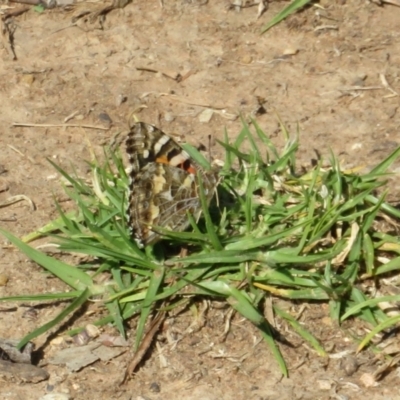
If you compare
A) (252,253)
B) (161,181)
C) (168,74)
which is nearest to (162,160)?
(161,181)

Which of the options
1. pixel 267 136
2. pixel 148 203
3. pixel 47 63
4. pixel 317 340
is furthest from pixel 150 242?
pixel 47 63

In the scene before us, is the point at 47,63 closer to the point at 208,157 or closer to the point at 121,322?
the point at 208,157

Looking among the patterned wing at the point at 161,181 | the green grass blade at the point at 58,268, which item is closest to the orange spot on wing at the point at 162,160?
the patterned wing at the point at 161,181

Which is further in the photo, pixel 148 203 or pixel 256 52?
pixel 256 52

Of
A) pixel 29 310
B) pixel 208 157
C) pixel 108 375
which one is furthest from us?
pixel 208 157

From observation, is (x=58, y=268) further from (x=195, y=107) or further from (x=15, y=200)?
(x=195, y=107)

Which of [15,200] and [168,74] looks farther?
[168,74]
